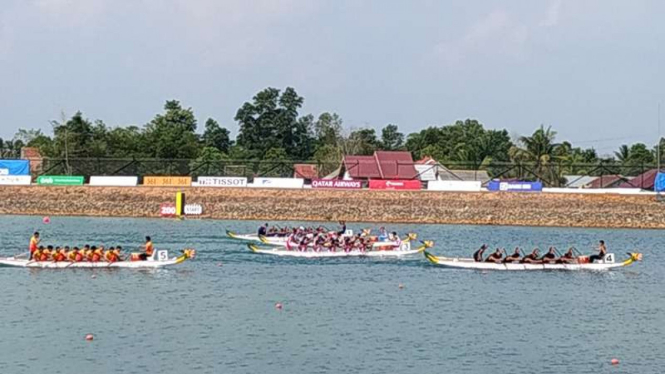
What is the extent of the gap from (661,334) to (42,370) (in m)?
18.9

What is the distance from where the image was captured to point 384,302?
35469 millimetres

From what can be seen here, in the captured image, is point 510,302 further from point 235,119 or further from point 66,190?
point 235,119

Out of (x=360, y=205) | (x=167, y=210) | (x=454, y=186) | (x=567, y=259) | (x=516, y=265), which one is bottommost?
(x=516, y=265)

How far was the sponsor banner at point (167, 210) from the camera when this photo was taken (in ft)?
245

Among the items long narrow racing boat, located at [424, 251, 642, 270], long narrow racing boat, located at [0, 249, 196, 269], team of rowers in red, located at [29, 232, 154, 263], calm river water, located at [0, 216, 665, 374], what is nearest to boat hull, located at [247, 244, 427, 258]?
calm river water, located at [0, 216, 665, 374]

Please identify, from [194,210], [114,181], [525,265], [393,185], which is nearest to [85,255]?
[525,265]

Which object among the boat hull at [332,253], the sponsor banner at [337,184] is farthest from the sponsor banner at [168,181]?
the boat hull at [332,253]

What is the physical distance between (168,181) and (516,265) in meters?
40.3

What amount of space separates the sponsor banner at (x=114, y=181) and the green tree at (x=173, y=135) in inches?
1573

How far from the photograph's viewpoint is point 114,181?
7894 cm

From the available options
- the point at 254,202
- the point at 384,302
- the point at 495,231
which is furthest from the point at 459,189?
the point at 384,302

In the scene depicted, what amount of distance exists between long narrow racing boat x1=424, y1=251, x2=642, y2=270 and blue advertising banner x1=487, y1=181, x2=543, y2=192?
3165cm

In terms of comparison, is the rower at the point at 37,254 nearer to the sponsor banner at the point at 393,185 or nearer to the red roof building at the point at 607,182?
the sponsor banner at the point at 393,185

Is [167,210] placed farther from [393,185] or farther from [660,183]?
[660,183]
